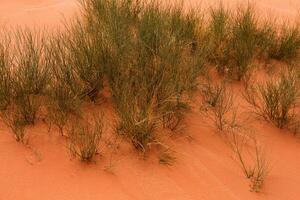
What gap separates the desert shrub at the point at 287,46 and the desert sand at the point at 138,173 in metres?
1.53

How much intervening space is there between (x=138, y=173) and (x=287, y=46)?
2.58 metres

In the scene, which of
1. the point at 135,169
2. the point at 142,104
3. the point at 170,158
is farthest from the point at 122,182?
the point at 142,104

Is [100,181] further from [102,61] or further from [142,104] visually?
[102,61]

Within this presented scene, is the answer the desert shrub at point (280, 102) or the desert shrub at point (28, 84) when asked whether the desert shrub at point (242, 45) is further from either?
the desert shrub at point (28, 84)

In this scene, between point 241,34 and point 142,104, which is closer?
point 142,104

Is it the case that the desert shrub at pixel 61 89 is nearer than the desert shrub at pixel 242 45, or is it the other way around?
the desert shrub at pixel 61 89

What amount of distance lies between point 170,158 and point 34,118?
1074mm

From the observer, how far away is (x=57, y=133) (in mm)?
2980

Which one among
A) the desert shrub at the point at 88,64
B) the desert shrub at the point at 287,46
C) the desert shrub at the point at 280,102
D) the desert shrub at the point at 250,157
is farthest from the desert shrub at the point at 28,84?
the desert shrub at the point at 287,46

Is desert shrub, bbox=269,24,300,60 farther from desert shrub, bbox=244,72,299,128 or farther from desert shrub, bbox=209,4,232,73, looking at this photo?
desert shrub, bbox=244,72,299,128

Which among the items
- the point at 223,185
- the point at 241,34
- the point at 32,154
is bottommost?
the point at 223,185

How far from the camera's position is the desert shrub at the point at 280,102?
3402 millimetres

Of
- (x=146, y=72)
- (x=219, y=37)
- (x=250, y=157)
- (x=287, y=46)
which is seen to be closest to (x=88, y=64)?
(x=146, y=72)

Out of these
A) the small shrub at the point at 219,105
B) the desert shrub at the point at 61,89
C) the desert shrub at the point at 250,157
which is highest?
the desert shrub at the point at 61,89
